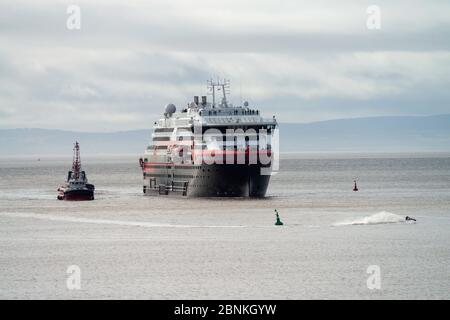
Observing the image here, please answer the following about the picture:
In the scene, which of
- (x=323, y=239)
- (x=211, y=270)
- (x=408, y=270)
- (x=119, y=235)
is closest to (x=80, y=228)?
(x=119, y=235)

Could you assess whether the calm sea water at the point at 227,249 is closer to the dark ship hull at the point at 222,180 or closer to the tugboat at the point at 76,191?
the dark ship hull at the point at 222,180

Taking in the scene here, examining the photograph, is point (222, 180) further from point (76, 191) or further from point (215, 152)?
point (76, 191)

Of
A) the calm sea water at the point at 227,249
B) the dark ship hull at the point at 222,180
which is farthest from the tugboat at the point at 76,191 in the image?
the calm sea water at the point at 227,249

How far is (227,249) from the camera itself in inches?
2371

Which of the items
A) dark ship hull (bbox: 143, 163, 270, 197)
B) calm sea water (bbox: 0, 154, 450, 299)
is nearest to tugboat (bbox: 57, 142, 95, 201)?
dark ship hull (bbox: 143, 163, 270, 197)

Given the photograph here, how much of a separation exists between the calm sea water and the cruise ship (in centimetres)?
290

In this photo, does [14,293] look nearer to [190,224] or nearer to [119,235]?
[119,235]

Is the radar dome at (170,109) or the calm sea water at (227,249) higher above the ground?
the radar dome at (170,109)

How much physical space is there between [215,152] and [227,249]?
39470 mm

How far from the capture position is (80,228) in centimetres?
7462

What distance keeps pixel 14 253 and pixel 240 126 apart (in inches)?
1874

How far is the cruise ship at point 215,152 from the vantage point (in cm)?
9962

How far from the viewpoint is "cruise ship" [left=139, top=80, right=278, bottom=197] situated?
99.6 meters

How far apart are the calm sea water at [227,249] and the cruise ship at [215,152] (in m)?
2.90
